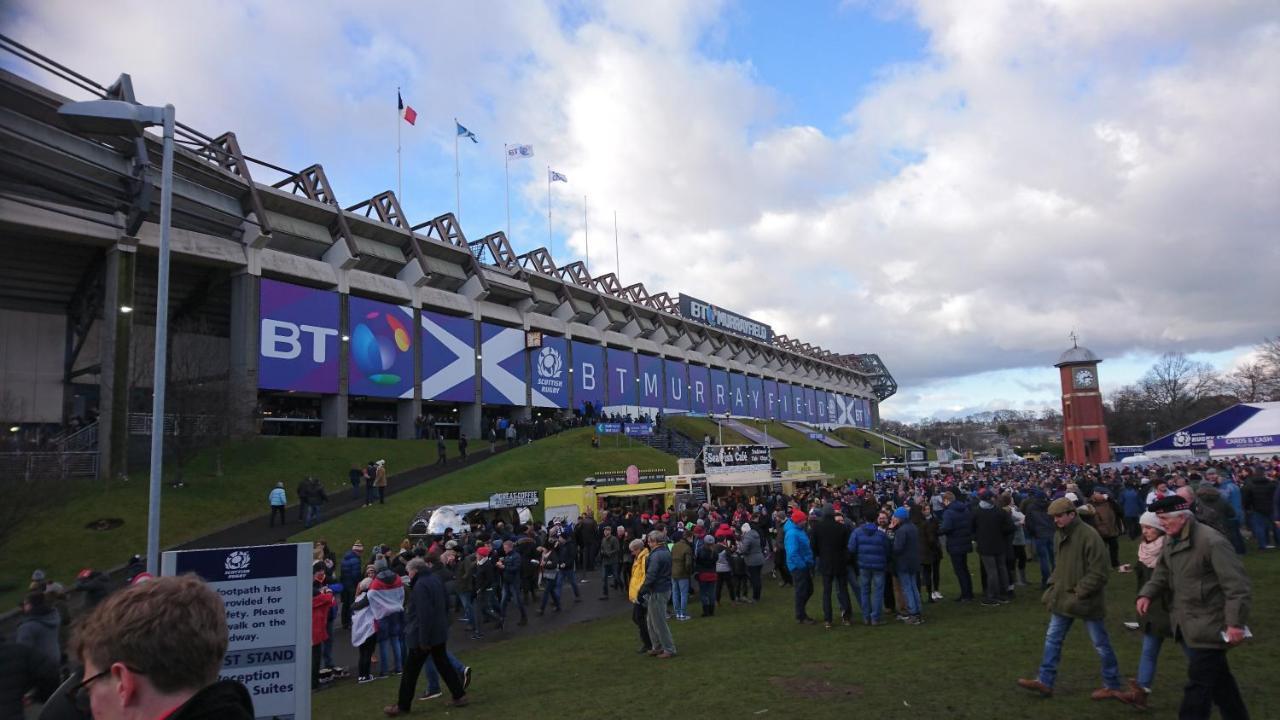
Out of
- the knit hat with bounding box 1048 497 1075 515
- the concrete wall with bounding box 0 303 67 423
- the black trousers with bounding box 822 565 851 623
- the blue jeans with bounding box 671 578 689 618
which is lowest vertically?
the blue jeans with bounding box 671 578 689 618

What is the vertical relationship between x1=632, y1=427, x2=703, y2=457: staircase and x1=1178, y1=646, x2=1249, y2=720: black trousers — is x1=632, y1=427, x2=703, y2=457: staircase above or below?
above

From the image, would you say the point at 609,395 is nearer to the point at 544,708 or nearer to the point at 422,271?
the point at 422,271

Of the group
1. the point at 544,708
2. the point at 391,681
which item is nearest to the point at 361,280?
the point at 391,681

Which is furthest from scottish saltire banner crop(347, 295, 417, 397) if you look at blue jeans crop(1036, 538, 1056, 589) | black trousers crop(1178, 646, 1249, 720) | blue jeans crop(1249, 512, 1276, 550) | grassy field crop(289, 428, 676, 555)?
black trousers crop(1178, 646, 1249, 720)

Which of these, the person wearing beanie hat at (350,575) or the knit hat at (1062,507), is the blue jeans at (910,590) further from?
the person wearing beanie hat at (350,575)

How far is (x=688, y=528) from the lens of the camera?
16.5 metres

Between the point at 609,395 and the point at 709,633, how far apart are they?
47439mm

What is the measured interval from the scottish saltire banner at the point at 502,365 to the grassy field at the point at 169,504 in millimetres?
12173

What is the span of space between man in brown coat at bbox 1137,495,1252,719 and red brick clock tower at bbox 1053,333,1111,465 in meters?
67.4

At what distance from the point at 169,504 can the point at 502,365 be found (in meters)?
25.3

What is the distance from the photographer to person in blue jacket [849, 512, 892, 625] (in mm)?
10133

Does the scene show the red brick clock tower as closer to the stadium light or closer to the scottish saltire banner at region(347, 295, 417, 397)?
the scottish saltire banner at region(347, 295, 417, 397)

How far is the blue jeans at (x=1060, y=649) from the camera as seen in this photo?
601cm

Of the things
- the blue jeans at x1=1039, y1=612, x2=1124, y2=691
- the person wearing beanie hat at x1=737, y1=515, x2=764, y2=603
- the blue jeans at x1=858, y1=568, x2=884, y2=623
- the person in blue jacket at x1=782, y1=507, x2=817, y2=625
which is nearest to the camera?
the blue jeans at x1=1039, y1=612, x2=1124, y2=691
